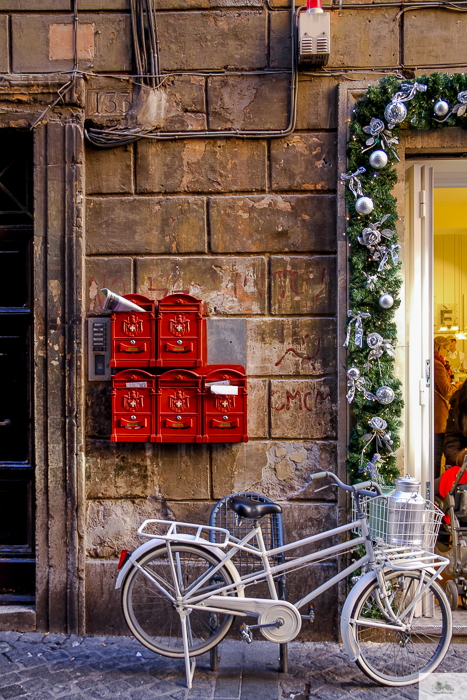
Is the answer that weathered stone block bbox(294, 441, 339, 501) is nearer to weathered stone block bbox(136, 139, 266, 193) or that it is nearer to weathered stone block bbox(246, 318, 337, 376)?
weathered stone block bbox(246, 318, 337, 376)

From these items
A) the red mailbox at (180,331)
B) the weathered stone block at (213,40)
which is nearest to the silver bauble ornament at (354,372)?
the red mailbox at (180,331)

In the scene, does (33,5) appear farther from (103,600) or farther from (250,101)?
(103,600)

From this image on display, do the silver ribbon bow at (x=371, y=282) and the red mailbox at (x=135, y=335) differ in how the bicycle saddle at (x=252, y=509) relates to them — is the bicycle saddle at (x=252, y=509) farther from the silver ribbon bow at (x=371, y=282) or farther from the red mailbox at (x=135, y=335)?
the silver ribbon bow at (x=371, y=282)

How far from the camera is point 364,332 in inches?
164

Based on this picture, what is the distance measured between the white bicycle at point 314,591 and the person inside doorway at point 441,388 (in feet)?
6.59

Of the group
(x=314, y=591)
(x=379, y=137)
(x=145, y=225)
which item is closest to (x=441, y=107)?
(x=379, y=137)

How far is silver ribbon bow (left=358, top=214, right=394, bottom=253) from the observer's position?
4.06 meters

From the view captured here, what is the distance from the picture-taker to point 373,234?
160 inches

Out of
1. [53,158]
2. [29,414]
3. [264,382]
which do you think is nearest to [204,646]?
[264,382]

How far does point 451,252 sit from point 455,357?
1.18 metres

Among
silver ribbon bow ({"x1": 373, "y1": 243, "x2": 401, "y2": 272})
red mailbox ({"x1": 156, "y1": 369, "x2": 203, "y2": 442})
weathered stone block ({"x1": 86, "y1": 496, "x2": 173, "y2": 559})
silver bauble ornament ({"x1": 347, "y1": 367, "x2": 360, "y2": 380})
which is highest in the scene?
silver ribbon bow ({"x1": 373, "y1": 243, "x2": 401, "y2": 272})

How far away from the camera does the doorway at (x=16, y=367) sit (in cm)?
447

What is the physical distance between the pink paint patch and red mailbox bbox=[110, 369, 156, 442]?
242 centimetres

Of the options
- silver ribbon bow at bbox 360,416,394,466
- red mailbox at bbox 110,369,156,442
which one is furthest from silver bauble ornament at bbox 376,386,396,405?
red mailbox at bbox 110,369,156,442
